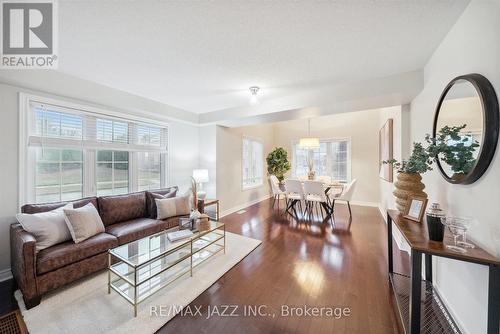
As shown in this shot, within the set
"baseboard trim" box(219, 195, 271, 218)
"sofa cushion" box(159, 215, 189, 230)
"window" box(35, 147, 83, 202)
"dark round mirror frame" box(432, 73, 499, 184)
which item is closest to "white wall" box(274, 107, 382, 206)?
"baseboard trim" box(219, 195, 271, 218)

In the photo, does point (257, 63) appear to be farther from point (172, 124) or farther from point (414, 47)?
point (172, 124)

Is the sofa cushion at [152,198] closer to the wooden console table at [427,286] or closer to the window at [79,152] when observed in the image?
the window at [79,152]

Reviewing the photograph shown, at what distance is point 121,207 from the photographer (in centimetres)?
283

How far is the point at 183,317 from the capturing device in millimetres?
1615

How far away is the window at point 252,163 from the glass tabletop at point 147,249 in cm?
330

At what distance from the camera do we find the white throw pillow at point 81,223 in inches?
80.4

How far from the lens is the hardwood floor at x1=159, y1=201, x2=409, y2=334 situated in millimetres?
1530

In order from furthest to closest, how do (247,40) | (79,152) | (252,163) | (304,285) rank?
(252,163)
(79,152)
(304,285)
(247,40)

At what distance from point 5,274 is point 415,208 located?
4465 mm

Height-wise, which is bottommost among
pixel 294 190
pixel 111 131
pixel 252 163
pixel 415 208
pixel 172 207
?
pixel 172 207

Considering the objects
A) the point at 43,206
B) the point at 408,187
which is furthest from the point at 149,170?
the point at 408,187

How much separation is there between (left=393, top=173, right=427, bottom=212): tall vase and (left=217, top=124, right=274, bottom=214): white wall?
135 inches

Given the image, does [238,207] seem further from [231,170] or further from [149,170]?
[149,170]

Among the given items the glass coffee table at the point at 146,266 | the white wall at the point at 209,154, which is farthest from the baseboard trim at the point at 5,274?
the white wall at the point at 209,154
